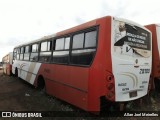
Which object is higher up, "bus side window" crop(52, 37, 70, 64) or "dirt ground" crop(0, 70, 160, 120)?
"bus side window" crop(52, 37, 70, 64)

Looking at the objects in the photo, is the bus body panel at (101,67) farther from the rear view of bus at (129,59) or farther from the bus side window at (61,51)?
the bus side window at (61,51)

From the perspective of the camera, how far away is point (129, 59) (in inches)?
244

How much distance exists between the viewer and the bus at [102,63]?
5.67 meters

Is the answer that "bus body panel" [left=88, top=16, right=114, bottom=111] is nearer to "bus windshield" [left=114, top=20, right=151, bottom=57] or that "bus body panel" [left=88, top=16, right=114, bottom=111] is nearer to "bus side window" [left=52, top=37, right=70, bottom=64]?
"bus windshield" [left=114, top=20, right=151, bottom=57]

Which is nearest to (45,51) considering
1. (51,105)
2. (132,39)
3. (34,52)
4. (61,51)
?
(61,51)

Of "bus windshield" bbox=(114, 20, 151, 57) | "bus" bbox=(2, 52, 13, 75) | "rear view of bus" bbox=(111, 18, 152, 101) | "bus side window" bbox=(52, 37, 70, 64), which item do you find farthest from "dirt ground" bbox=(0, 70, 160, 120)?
"bus" bbox=(2, 52, 13, 75)

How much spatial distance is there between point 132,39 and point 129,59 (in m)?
0.67

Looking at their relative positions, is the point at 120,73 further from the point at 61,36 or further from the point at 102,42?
the point at 61,36

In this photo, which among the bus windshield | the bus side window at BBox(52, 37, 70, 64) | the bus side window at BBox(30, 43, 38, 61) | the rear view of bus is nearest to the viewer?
the rear view of bus

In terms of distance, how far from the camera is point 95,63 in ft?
19.0

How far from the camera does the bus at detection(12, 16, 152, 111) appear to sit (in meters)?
5.67

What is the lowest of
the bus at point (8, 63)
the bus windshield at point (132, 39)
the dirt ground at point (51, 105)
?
the dirt ground at point (51, 105)

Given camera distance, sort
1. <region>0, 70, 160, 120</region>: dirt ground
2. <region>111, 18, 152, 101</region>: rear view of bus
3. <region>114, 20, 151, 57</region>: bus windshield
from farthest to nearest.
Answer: <region>0, 70, 160, 120</region>: dirt ground
<region>114, 20, 151, 57</region>: bus windshield
<region>111, 18, 152, 101</region>: rear view of bus


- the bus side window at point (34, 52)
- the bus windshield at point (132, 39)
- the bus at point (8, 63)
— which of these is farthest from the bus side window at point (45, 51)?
the bus at point (8, 63)
